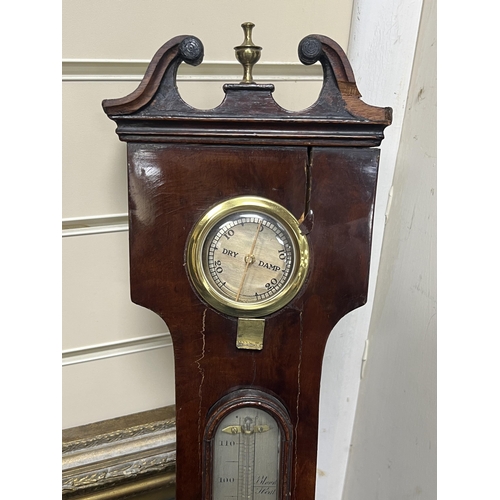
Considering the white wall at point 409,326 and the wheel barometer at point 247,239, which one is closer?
the wheel barometer at point 247,239

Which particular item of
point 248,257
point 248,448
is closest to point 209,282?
point 248,257

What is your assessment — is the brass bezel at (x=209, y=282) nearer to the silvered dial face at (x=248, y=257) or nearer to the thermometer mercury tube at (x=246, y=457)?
the silvered dial face at (x=248, y=257)

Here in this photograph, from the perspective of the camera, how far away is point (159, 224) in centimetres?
68

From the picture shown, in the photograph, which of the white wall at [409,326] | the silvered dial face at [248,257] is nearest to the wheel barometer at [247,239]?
the silvered dial face at [248,257]

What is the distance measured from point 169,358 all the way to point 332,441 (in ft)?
1.30

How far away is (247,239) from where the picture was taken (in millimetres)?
675

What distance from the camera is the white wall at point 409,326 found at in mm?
834

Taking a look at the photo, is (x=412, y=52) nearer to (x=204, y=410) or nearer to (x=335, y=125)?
(x=335, y=125)

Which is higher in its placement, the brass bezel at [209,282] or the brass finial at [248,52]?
the brass finial at [248,52]

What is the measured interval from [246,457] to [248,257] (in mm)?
292

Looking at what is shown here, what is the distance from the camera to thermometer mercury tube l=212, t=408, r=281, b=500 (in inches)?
28.9

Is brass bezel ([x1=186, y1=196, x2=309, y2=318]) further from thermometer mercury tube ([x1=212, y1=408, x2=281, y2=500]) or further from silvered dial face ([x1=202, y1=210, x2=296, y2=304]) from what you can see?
thermometer mercury tube ([x1=212, y1=408, x2=281, y2=500])

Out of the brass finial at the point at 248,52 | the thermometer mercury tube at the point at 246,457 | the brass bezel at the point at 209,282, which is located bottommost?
the thermometer mercury tube at the point at 246,457
